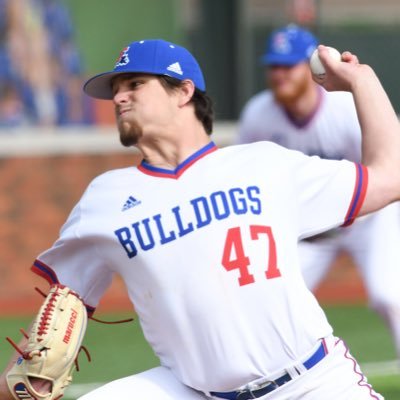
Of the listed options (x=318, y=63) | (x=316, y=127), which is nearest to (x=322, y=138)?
(x=316, y=127)

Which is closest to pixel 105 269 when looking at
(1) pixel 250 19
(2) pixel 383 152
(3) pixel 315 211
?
(3) pixel 315 211

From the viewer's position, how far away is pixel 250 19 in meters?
14.6

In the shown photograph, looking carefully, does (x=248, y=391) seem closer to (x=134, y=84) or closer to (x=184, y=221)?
(x=184, y=221)

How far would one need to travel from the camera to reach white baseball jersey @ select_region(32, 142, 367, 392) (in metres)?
4.04

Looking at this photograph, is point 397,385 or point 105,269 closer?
point 105,269

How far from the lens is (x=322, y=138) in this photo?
7406 millimetres

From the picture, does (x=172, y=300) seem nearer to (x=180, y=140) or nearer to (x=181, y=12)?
(x=180, y=140)

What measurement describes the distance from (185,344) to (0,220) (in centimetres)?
779

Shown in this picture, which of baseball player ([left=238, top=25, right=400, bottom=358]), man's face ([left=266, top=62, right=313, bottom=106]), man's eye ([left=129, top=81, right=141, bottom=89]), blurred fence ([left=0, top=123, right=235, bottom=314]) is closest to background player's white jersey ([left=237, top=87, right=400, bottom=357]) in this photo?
baseball player ([left=238, top=25, right=400, bottom=358])

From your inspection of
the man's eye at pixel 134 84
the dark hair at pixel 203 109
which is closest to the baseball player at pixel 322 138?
the dark hair at pixel 203 109

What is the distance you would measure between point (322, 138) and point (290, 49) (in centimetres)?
80

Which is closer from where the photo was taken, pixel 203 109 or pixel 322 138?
pixel 203 109

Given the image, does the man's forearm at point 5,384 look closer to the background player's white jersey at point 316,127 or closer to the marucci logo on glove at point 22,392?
the marucci logo on glove at point 22,392

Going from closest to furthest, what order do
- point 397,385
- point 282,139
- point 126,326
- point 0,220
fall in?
point 397,385 → point 282,139 → point 126,326 → point 0,220
